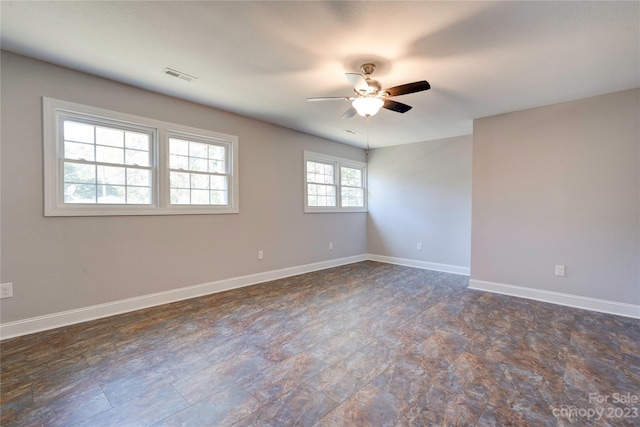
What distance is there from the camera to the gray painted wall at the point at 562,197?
3232mm

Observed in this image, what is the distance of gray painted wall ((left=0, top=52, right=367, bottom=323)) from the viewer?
2.61 meters

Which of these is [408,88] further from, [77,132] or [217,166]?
[77,132]

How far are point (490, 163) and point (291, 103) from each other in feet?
9.86

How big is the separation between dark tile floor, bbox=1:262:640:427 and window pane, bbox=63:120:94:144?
1946mm

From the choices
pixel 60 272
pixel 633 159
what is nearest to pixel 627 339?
pixel 633 159

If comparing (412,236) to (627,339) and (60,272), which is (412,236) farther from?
(60,272)

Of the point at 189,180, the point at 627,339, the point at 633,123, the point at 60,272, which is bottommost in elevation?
the point at 627,339

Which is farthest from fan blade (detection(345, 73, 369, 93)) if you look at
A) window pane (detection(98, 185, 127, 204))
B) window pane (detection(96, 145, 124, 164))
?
window pane (detection(98, 185, 127, 204))

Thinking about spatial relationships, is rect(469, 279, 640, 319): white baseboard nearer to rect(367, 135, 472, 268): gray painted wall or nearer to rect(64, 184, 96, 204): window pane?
rect(367, 135, 472, 268): gray painted wall

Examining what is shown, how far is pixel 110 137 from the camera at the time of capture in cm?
317

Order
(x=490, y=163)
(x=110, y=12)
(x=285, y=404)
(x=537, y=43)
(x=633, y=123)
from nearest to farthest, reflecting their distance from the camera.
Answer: (x=285, y=404) < (x=110, y=12) < (x=537, y=43) < (x=633, y=123) < (x=490, y=163)

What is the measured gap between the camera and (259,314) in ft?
10.5

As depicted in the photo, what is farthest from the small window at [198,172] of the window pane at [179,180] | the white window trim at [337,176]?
the white window trim at [337,176]

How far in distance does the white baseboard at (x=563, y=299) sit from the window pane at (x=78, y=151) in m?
5.25
